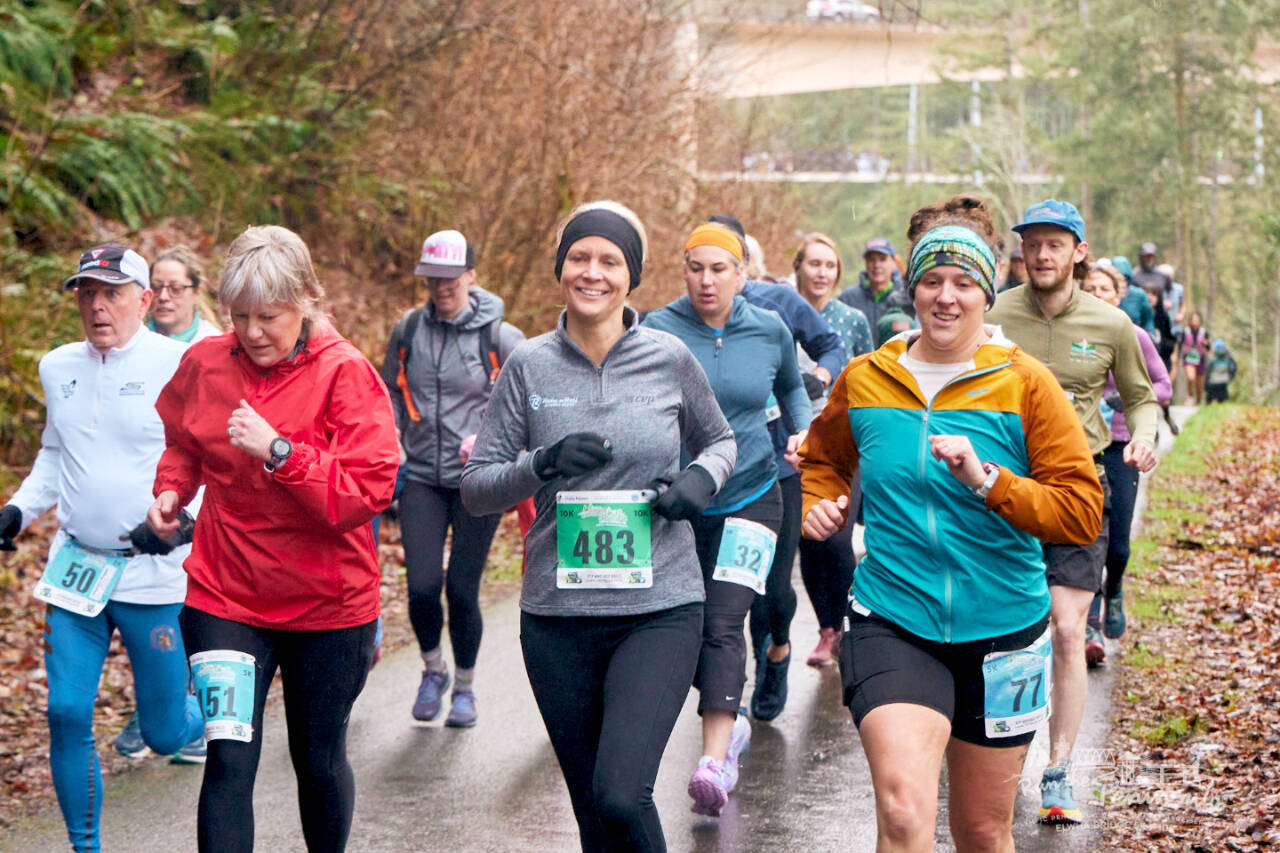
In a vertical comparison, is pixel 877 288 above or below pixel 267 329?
above

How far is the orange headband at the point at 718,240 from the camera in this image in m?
6.77

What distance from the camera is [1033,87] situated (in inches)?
2219

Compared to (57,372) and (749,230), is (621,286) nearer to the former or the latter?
(57,372)

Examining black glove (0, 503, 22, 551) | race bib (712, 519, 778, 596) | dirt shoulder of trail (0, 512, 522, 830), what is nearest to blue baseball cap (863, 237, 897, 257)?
dirt shoulder of trail (0, 512, 522, 830)

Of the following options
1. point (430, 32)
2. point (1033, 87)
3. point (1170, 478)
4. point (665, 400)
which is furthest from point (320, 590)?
point (1033, 87)

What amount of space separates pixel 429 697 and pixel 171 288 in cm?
249

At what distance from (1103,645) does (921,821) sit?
568 cm

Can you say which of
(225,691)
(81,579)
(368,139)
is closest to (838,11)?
(368,139)

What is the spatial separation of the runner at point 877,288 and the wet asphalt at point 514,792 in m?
3.95

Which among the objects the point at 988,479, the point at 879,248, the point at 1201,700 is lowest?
the point at 1201,700

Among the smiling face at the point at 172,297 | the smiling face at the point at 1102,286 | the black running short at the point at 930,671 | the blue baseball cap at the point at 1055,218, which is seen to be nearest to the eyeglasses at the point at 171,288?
the smiling face at the point at 172,297

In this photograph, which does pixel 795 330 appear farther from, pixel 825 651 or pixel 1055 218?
pixel 825 651

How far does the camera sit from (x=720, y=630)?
6434 millimetres

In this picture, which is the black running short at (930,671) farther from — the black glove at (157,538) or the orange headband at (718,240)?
the orange headband at (718,240)
